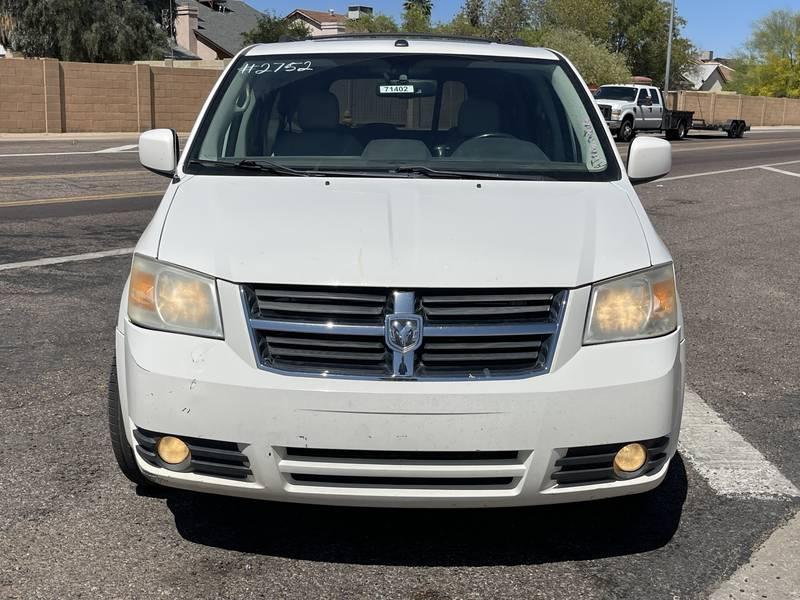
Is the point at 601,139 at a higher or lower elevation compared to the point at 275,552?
higher

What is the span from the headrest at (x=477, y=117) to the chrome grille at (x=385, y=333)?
1776mm

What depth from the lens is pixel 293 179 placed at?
155 inches

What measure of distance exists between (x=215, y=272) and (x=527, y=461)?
112 centimetres

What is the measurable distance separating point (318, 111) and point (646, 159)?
153cm

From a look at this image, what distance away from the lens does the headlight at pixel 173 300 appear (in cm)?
314

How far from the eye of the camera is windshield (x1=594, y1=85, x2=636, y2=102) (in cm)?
3506

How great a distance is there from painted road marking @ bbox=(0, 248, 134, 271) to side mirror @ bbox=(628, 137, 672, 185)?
5.55 meters

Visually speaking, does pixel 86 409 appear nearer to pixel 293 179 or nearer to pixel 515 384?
pixel 293 179

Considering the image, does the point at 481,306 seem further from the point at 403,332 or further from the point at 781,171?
the point at 781,171

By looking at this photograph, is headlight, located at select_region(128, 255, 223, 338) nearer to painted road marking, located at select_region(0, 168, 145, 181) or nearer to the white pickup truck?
painted road marking, located at select_region(0, 168, 145, 181)

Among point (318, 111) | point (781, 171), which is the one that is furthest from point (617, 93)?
point (318, 111)

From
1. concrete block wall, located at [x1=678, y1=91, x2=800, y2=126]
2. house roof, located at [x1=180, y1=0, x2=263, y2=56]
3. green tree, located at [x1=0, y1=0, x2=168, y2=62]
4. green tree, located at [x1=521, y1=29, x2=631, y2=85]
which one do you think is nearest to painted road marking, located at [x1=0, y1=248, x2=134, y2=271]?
green tree, located at [x1=0, y1=0, x2=168, y2=62]

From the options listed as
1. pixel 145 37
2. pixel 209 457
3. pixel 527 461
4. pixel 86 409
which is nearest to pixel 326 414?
pixel 209 457

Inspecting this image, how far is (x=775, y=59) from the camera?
96.7 m
